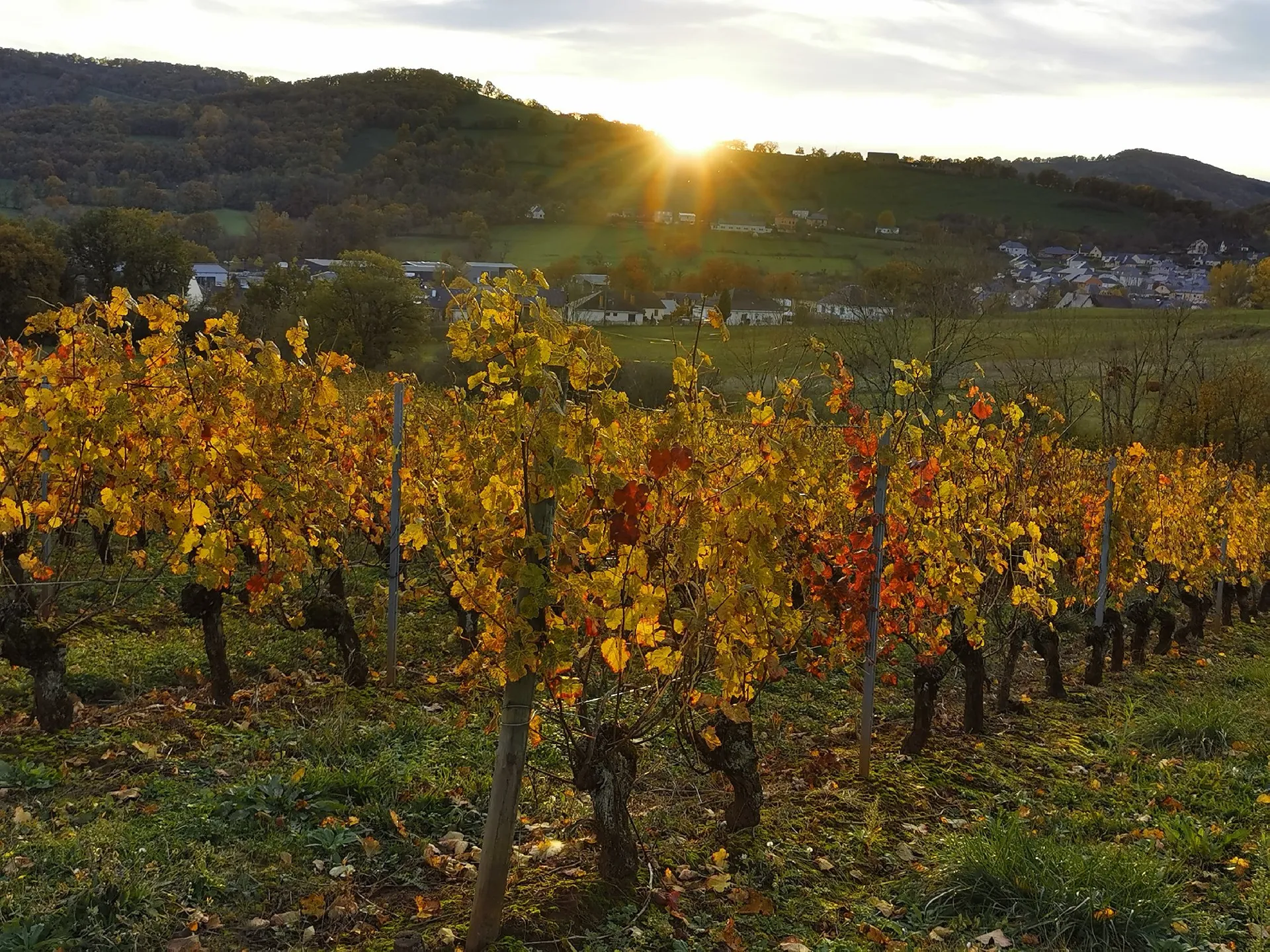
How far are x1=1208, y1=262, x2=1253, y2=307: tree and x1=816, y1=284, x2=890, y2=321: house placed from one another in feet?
133

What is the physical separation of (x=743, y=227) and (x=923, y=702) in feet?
234

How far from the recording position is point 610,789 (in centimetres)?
353

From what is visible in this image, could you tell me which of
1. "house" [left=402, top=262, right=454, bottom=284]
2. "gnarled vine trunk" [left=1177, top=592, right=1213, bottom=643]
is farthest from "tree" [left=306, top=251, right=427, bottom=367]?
"gnarled vine trunk" [left=1177, top=592, right=1213, bottom=643]

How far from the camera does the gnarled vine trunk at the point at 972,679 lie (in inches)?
239

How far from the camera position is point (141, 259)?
38.1 m

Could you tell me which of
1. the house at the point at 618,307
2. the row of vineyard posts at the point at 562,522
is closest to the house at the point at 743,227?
the house at the point at 618,307

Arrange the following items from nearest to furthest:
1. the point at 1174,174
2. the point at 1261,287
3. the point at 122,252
Result: the point at 122,252 → the point at 1261,287 → the point at 1174,174

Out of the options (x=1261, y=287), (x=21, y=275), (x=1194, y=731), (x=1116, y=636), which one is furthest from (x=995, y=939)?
(x=1261, y=287)

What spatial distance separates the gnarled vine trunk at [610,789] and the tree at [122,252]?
1559 inches

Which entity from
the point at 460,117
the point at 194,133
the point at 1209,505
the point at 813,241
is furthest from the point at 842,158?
the point at 1209,505

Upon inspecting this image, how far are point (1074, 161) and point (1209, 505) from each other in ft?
588

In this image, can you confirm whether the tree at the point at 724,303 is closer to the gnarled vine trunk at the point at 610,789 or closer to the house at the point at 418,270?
the gnarled vine trunk at the point at 610,789

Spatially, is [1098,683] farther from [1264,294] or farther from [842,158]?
[842,158]

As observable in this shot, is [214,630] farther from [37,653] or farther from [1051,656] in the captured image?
[1051,656]
